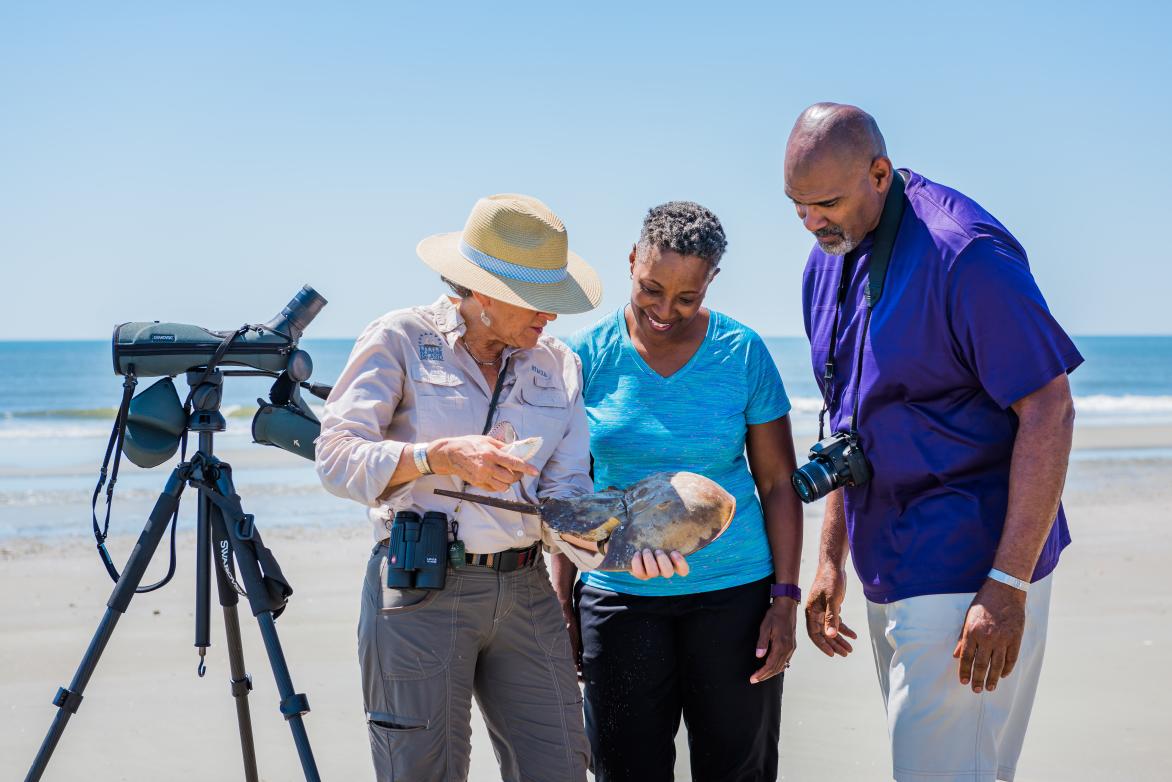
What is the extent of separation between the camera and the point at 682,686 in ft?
9.61

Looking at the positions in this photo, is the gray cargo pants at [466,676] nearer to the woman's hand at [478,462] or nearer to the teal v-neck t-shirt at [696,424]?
the woman's hand at [478,462]

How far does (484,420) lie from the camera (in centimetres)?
246

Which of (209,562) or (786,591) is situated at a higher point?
(209,562)

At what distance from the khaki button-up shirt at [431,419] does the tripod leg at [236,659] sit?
526 millimetres

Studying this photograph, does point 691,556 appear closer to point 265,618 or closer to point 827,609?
point 827,609

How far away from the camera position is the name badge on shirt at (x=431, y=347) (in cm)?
244

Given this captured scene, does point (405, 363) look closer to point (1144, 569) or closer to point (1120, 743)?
point (1120, 743)

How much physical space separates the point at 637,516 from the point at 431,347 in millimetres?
581

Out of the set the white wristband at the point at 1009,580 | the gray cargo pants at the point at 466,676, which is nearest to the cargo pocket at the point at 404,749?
the gray cargo pants at the point at 466,676

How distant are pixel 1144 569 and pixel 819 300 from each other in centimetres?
555

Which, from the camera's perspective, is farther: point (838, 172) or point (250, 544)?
point (250, 544)

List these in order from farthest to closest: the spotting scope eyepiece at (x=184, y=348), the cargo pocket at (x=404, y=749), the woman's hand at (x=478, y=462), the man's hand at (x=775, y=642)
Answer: the man's hand at (x=775, y=642)
the spotting scope eyepiece at (x=184, y=348)
the cargo pocket at (x=404, y=749)
the woman's hand at (x=478, y=462)

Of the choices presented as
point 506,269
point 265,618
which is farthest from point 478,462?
point 265,618

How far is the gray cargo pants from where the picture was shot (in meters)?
2.34
